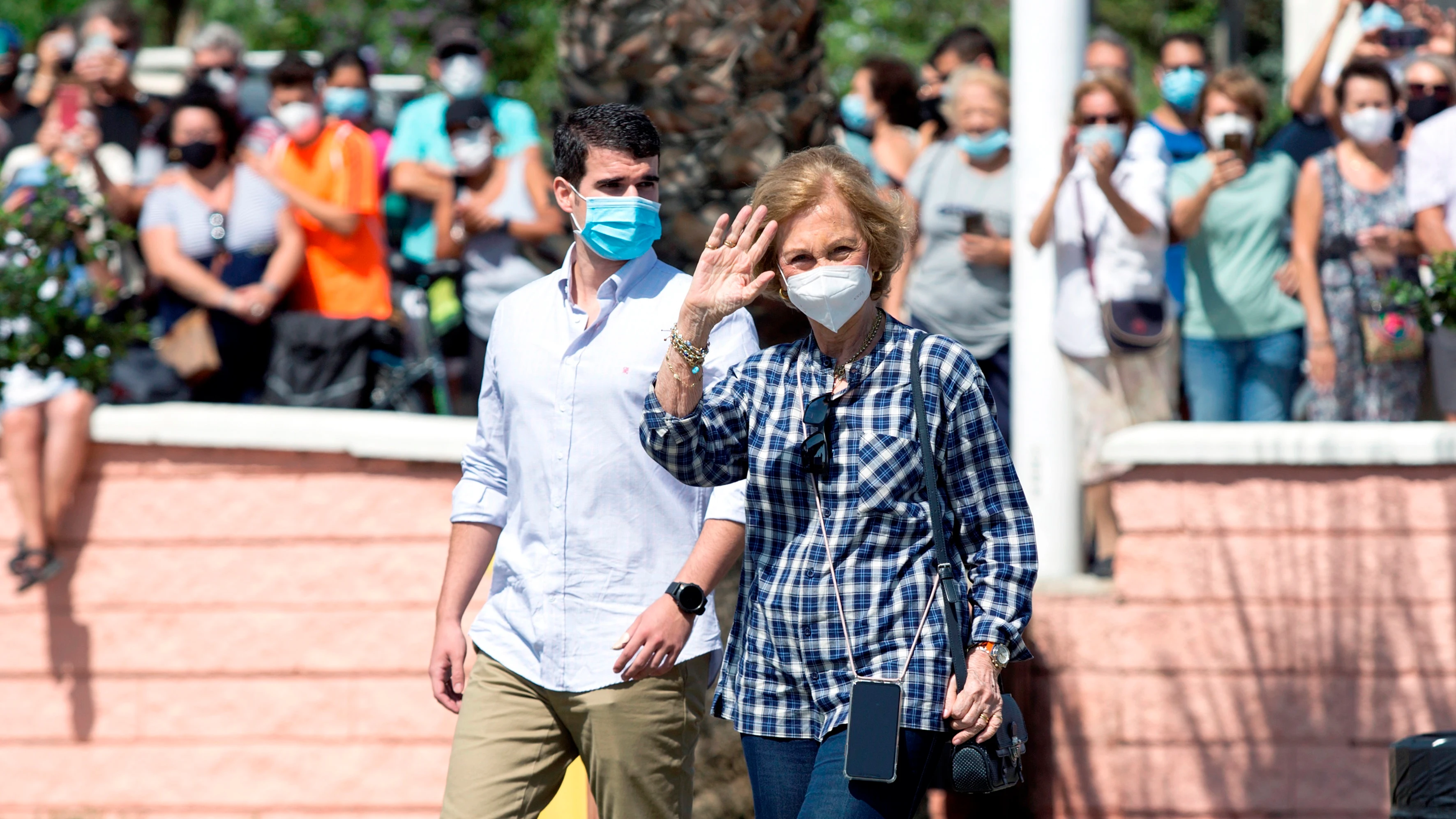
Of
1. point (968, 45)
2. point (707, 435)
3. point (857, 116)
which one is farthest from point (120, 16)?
point (707, 435)

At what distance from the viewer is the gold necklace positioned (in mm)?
3211

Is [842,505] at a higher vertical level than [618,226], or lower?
lower

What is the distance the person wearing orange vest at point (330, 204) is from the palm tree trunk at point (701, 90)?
6.16 ft

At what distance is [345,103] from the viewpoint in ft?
26.0

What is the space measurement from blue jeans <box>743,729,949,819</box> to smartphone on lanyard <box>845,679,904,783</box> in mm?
40

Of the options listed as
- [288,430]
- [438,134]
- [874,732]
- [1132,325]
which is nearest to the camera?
[874,732]

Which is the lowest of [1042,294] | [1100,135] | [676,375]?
[676,375]

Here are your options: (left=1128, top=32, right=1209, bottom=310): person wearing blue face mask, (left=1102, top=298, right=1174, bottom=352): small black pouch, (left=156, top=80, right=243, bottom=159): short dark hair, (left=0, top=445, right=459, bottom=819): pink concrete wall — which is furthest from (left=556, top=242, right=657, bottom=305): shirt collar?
(left=156, top=80, right=243, bottom=159): short dark hair

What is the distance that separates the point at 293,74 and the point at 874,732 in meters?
5.49

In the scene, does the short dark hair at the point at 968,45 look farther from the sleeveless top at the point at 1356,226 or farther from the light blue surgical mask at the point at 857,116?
the sleeveless top at the point at 1356,226

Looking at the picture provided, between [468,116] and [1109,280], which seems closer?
[1109,280]

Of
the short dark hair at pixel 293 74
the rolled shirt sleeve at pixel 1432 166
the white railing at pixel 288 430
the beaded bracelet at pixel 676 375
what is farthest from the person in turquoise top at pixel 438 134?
the beaded bracelet at pixel 676 375

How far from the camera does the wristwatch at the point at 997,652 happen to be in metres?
3.06

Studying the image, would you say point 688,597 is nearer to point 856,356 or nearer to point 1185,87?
point 856,356
